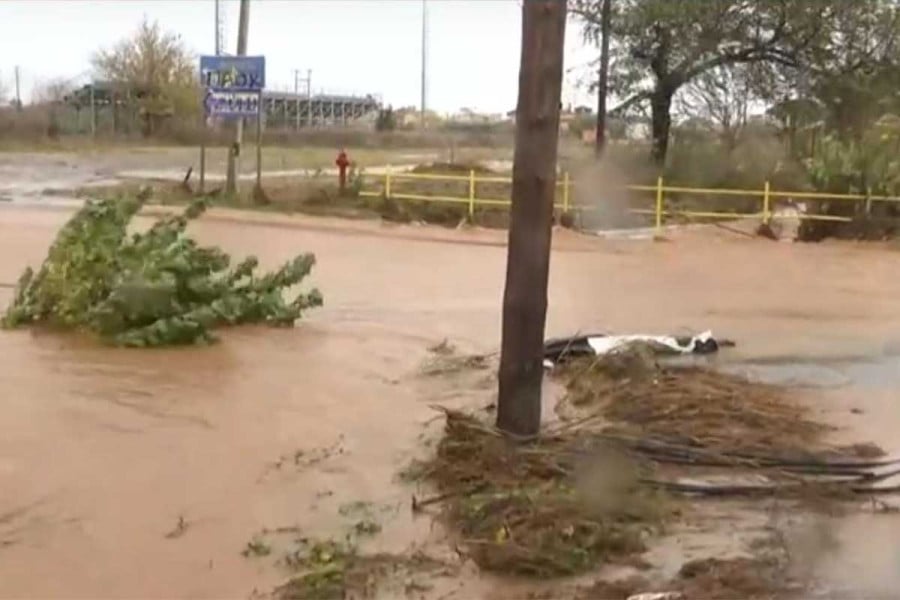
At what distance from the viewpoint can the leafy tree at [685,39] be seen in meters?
31.8

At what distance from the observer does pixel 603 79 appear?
98.9 ft

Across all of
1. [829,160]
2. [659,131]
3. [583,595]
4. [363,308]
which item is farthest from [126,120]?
[583,595]

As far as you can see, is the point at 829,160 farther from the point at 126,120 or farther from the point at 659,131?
the point at 126,120

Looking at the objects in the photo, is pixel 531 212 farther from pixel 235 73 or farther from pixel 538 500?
pixel 235 73

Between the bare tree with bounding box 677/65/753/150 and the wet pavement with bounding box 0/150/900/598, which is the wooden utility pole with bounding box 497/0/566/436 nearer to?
the wet pavement with bounding box 0/150/900/598

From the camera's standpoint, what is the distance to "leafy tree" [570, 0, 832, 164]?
104 ft

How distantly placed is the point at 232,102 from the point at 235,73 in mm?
582

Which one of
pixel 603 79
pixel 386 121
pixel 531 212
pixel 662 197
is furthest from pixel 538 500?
pixel 386 121

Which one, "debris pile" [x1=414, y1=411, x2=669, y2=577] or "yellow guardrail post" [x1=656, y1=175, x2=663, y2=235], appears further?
Answer: "yellow guardrail post" [x1=656, y1=175, x2=663, y2=235]

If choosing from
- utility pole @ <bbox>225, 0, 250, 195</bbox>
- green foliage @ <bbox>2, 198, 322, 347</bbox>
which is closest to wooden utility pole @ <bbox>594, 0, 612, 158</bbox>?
utility pole @ <bbox>225, 0, 250, 195</bbox>

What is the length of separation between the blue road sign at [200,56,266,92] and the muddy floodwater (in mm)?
7793

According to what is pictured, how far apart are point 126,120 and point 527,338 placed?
51002mm

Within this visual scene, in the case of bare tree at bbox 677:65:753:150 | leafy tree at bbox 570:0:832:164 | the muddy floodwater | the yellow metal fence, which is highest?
leafy tree at bbox 570:0:832:164

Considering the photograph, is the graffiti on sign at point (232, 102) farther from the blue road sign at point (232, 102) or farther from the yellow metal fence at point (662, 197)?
the yellow metal fence at point (662, 197)
